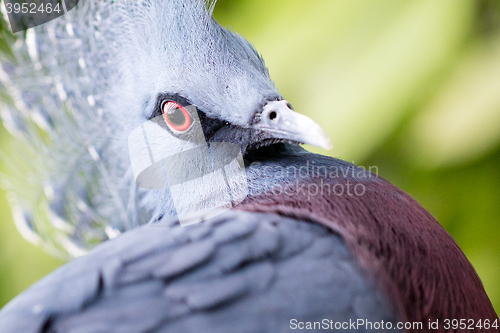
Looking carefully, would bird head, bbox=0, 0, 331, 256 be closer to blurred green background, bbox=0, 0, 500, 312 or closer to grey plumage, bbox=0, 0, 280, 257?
grey plumage, bbox=0, 0, 280, 257

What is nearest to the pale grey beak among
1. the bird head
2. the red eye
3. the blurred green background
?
the bird head

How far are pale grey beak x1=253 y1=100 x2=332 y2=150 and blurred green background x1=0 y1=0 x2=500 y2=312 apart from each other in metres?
0.77

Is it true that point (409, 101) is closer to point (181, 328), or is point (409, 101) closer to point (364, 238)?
point (364, 238)

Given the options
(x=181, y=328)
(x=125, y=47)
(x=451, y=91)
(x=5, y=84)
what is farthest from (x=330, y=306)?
(x=451, y=91)

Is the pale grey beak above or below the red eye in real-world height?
below

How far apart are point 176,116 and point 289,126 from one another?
23 centimetres

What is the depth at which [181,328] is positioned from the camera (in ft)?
1.82

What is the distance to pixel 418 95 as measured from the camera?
1.42 m

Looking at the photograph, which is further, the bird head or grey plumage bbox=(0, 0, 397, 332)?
the bird head

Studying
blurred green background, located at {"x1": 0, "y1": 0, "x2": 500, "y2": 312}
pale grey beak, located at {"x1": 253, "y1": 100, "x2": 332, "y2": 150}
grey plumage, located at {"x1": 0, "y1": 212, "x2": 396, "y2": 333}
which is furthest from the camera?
blurred green background, located at {"x1": 0, "y1": 0, "x2": 500, "y2": 312}

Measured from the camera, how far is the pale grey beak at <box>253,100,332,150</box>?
700 mm

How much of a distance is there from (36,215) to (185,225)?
1.97 ft

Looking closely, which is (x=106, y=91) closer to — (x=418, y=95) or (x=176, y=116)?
(x=176, y=116)

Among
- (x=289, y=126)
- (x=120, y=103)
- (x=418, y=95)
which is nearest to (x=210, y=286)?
(x=289, y=126)
